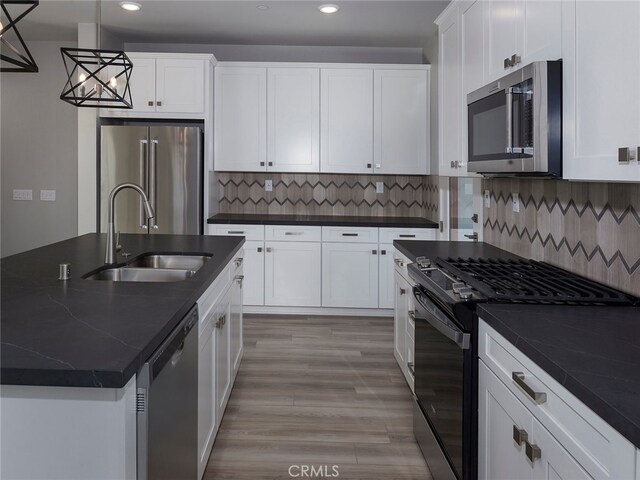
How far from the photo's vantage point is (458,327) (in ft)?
5.98

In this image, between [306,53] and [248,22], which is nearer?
[248,22]

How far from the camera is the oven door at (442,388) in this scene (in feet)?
5.81

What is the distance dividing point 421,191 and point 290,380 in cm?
278

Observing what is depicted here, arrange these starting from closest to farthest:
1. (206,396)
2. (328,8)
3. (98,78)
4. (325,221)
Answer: (206,396), (98,78), (328,8), (325,221)

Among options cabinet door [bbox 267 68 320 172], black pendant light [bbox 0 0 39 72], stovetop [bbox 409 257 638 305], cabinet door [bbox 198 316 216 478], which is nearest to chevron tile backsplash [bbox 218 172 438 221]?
cabinet door [bbox 267 68 320 172]

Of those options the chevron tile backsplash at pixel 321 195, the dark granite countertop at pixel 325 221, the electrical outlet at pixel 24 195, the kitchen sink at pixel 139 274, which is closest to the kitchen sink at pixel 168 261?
the kitchen sink at pixel 139 274

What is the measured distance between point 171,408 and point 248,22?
12.7 ft

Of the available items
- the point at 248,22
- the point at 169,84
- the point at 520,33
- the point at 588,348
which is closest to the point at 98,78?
the point at 169,84

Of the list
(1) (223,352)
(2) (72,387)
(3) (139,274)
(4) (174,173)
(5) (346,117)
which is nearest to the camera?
(2) (72,387)

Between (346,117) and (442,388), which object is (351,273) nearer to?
(346,117)

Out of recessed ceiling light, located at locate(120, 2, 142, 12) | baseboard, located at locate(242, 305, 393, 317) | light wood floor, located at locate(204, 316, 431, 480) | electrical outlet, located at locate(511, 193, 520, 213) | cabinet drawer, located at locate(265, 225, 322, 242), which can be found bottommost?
light wood floor, located at locate(204, 316, 431, 480)

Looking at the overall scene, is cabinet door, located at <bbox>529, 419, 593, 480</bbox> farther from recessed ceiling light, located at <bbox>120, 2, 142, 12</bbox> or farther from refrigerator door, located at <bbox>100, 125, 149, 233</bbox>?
recessed ceiling light, located at <bbox>120, 2, 142, 12</bbox>

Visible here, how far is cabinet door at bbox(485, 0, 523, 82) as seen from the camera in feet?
7.38

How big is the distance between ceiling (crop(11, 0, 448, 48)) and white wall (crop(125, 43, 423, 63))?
0.35 feet
